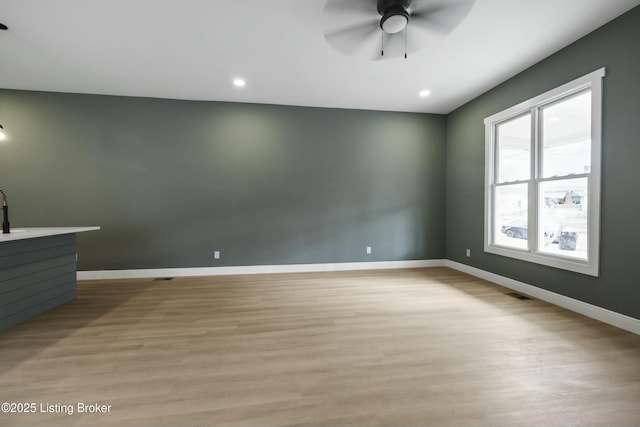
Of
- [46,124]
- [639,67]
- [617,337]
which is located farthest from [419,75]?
[46,124]

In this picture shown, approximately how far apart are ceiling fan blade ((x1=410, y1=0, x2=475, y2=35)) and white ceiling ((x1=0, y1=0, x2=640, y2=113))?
14 centimetres

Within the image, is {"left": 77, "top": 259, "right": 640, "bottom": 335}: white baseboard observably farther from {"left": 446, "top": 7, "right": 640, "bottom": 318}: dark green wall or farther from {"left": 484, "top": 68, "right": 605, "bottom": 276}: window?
{"left": 484, "top": 68, "right": 605, "bottom": 276}: window

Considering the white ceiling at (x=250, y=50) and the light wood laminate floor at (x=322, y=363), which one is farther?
the white ceiling at (x=250, y=50)

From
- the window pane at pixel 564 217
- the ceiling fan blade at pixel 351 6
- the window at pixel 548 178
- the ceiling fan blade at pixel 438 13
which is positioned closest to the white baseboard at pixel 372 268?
the window at pixel 548 178

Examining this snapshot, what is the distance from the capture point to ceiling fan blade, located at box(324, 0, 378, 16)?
205 centimetres

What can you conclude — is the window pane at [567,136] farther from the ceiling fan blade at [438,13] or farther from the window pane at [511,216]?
the ceiling fan blade at [438,13]

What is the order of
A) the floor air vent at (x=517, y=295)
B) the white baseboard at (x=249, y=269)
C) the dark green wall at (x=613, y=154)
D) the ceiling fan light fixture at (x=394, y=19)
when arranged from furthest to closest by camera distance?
the white baseboard at (x=249, y=269) < the floor air vent at (x=517, y=295) < the dark green wall at (x=613, y=154) < the ceiling fan light fixture at (x=394, y=19)

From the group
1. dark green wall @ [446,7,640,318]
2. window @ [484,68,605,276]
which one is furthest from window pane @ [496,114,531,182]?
dark green wall @ [446,7,640,318]

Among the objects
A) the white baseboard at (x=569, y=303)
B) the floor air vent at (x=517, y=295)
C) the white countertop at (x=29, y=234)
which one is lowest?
the floor air vent at (x=517, y=295)

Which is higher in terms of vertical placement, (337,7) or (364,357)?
(337,7)

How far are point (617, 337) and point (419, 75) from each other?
3.51 m

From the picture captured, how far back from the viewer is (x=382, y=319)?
251 cm

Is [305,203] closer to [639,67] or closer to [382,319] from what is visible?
Answer: [382,319]

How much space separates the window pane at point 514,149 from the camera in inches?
133
